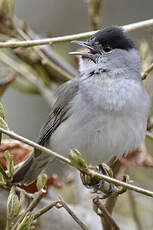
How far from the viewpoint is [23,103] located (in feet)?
21.7

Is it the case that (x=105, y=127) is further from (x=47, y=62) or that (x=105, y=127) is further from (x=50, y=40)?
(x=50, y=40)

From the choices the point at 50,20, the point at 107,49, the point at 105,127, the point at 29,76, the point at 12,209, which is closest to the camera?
the point at 12,209

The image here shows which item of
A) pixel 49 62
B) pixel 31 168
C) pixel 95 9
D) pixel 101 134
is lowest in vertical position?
pixel 31 168

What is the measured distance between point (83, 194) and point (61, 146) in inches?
13.7

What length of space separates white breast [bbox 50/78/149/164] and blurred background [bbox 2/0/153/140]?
283 centimetres

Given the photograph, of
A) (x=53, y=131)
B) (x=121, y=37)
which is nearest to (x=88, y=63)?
(x=121, y=37)

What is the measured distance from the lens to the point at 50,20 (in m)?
6.62

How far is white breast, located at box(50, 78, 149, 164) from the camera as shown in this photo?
10.2 feet

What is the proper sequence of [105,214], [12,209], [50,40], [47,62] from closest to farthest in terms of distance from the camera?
[12,209]
[105,214]
[50,40]
[47,62]

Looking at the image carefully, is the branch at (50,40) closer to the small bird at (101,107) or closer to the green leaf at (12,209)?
the small bird at (101,107)

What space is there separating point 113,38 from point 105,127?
68 cm

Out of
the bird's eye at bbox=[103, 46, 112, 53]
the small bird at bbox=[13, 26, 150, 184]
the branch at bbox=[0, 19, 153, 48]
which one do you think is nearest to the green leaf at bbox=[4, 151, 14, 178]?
the branch at bbox=[0, 19, 153, 48]

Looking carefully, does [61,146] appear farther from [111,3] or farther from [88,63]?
[111,3]

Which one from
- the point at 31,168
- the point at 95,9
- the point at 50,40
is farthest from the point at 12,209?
the point at 95,9
